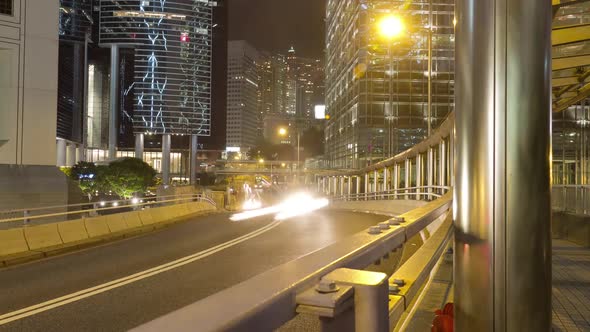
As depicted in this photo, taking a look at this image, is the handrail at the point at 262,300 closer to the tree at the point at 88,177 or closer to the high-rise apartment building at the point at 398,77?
the high-rise apartment building at the point at 398,77

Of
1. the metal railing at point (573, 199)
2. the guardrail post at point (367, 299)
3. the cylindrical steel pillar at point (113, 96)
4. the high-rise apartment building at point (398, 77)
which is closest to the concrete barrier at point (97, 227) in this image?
the metal railing at point (573, 199)

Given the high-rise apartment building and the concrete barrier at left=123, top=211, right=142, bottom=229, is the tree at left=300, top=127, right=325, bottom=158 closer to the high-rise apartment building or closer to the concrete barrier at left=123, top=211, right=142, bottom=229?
the high-rise apartment building

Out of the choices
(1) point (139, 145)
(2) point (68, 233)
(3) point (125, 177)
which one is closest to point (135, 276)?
(2) point (68, 233)

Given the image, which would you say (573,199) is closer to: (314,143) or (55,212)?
(55,212)

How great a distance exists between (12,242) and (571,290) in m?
12.7

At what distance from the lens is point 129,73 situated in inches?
5300

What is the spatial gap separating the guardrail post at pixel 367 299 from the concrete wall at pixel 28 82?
26.2 meters

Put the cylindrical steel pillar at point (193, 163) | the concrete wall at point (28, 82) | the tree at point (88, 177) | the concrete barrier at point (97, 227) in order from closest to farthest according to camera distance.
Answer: the concrete barrier at point (97, 227) → the concrete wall at point (28, 82) → the tree at point (88, 177) → the cylindrical steel pillar at point (193, 163)

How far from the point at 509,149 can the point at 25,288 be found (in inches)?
374

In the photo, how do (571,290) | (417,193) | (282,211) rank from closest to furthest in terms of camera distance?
1. (571,290)
2. (417,193)
3. (282,211)

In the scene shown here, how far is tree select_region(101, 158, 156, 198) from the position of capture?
70.8 meters

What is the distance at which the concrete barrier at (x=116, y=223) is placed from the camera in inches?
727

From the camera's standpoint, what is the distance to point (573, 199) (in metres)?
15.3

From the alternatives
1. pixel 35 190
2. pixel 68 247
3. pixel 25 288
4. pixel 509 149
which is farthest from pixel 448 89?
pixel 509 149
